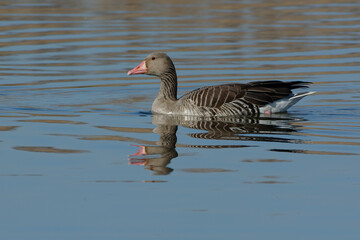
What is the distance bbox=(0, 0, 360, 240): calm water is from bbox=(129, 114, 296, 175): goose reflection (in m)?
0.03

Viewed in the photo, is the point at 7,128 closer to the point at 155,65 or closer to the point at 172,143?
the point at 172,143

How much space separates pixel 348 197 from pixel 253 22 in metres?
20.6

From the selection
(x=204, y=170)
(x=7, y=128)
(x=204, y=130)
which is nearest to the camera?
(x=204, y=170)

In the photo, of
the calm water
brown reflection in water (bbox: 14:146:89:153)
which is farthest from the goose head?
brown reflection in water (bbox: 14:146:89:153)

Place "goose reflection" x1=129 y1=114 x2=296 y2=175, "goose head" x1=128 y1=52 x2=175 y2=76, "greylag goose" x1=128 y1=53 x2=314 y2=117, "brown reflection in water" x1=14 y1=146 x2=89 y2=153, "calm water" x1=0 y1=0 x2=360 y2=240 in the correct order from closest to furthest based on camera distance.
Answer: "calm water" x1=0 y1=0 x2=360 y2=240 → "goose reflection" x1=129 y1=114 x2=296 y2=175 → "brown reflection in water" x1=14 y1=146 x2=89 y2=153 → "greylag goose" x1=128 y1=53 x2=314 y2=117 → "goose head" x1=128 y1=52 x2=175 y2=76

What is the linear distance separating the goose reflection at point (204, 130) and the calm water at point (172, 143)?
32 mm

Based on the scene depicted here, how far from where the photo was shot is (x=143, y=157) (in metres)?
10.8

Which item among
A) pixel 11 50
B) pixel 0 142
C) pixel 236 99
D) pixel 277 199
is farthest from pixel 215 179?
pixel 11 50

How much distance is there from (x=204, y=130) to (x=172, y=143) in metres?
1.31

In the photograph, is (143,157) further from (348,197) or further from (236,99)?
(236,99)

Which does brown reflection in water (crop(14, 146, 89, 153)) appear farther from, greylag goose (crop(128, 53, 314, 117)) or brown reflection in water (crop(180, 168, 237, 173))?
greylag goose (crop(128, 53, 314, 117))

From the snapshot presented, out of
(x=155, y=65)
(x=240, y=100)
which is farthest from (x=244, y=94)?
(x=155, y=65)

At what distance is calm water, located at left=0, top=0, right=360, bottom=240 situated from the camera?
8.00m

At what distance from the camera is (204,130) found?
1303 centimetres
